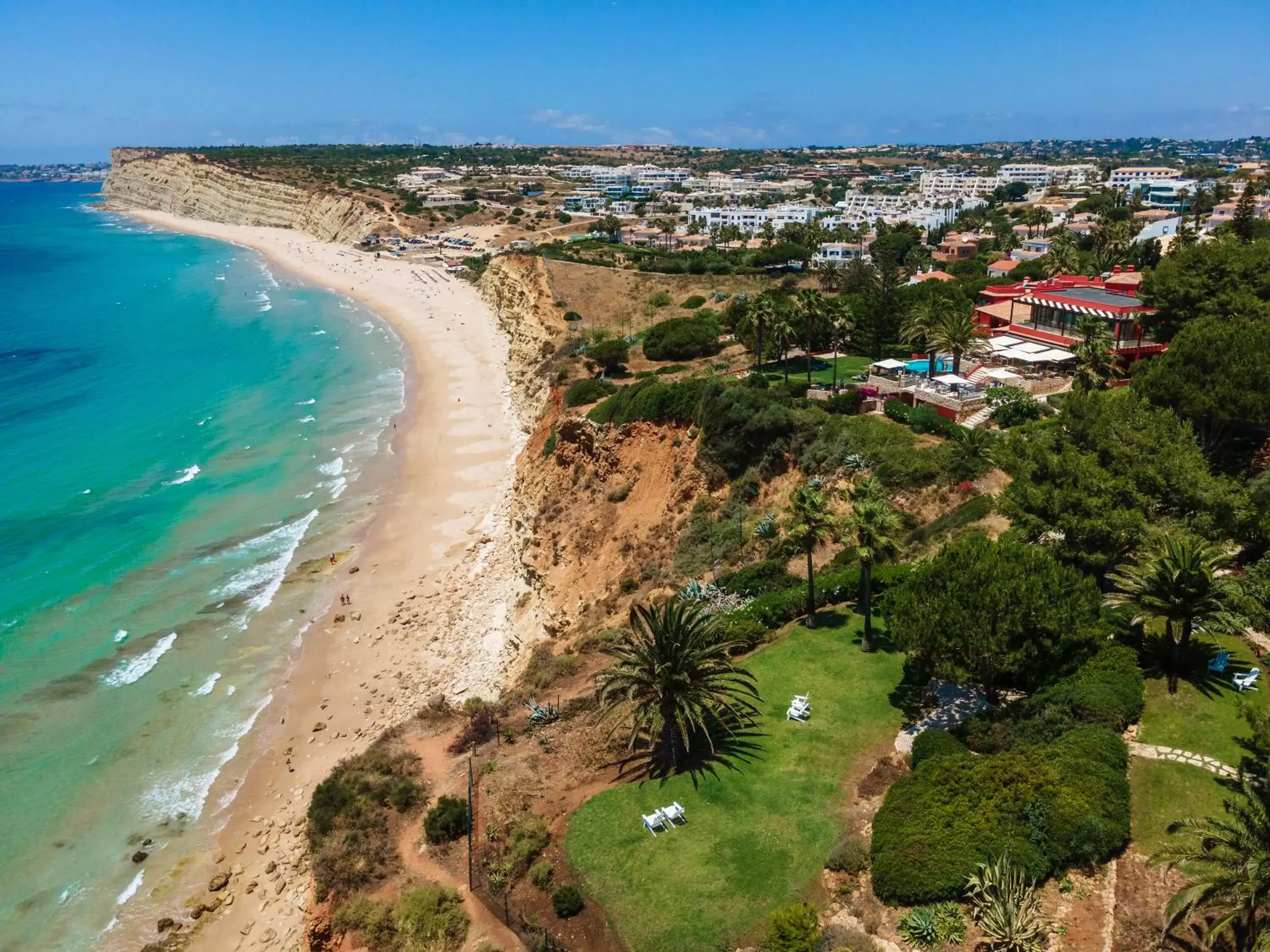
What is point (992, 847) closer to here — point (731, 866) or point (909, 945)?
point (909, 945)

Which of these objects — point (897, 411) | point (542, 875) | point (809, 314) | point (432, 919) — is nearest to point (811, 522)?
point (542, 875)

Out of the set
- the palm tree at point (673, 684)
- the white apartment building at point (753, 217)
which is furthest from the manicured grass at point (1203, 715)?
the white apartment building at point (753, 217)

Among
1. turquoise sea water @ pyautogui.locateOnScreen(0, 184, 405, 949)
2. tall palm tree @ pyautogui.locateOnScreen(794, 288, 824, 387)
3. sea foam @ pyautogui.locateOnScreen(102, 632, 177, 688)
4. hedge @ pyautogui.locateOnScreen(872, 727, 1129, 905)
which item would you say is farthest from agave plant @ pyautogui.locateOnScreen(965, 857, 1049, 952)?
sea foam @ pyautogui.locateOnScreen(102, 632, 177, 688)

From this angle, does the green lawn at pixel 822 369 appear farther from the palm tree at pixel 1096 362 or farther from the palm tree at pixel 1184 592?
the palm tree at pixel 1184 592

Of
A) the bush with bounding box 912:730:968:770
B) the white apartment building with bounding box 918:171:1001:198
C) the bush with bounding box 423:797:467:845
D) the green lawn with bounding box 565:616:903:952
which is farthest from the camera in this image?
the white apartment building with bounding box 918:171:1001:198

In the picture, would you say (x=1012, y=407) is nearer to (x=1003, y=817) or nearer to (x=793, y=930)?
(x=1003, y=817)

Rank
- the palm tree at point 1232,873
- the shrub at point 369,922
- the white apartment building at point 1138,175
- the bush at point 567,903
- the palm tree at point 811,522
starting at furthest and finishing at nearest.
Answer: the white apartment building at point 1138,175, the palm tree at point 811,522, the shrub at point 369,922, the bush at point 567,903, the palm tree at point 1232,873

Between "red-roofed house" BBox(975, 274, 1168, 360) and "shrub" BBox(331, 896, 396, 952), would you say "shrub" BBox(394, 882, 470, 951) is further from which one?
"red-roofed house" BBox(975, 274, 1168, 360)

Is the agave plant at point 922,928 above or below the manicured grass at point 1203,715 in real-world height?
below
